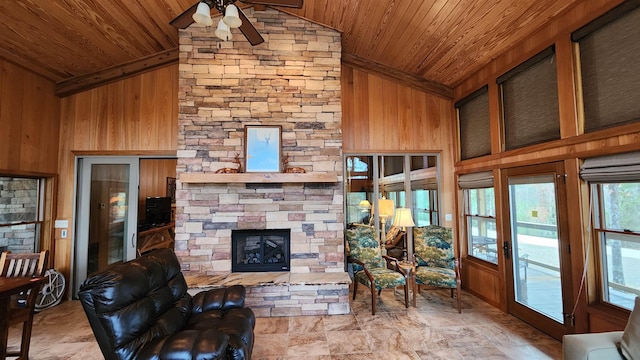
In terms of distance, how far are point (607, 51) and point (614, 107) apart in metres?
0.49

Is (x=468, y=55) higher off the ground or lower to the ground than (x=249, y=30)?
higher

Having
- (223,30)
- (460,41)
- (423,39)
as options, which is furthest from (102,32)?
(460,41)

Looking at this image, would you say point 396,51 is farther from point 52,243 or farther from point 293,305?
point 52,243

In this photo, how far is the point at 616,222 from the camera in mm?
2516

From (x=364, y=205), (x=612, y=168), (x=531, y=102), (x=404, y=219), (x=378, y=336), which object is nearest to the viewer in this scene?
(x=612, y=168)

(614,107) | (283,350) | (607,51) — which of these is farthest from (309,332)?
(607,51)

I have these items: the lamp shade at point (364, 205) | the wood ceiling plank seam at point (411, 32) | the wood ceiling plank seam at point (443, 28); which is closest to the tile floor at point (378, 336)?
the lamp shade at point (364, 205)

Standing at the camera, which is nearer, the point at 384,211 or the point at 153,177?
the point at 384,211

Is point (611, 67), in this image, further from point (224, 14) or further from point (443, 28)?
point (224, 14)

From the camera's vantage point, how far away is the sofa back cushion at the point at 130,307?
6.14 feet

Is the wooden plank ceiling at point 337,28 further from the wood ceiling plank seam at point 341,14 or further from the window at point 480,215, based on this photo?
the window at point 480,215

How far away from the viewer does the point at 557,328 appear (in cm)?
301

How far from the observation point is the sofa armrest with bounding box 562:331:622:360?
1754 millimetres

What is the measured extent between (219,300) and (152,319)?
70cm
